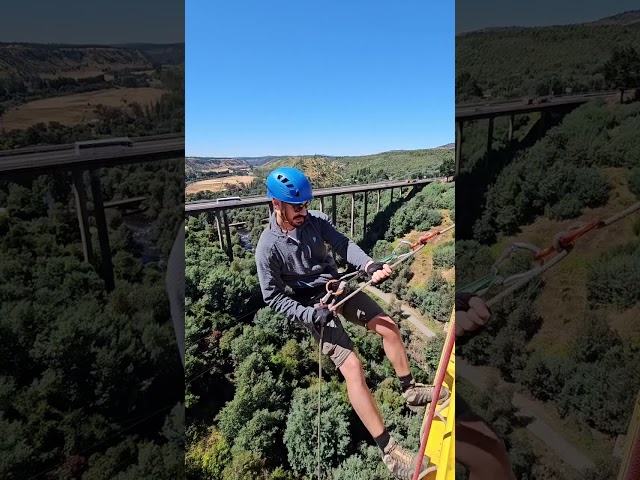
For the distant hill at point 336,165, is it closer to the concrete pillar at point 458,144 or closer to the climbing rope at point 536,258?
the concrete pillar at point 458,144

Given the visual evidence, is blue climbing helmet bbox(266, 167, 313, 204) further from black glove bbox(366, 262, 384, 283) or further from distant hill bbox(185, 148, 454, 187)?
black glove bbox(366, 262, 384, 283)

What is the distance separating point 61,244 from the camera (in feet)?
7.04

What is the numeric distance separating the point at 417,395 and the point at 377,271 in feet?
2.57

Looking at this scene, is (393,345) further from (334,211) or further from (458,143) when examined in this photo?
(458,143)

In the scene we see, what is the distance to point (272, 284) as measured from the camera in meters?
2.59

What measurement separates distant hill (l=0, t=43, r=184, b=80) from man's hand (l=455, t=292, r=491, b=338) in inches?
76.1

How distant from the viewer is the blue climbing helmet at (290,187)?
2.51 m

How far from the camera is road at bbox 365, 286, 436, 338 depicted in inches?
105

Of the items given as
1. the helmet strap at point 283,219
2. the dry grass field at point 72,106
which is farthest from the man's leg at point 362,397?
the dry grass field at point 72,106

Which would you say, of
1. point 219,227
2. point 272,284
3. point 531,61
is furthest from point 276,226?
point 531,61

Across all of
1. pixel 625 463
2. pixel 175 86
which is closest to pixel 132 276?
pixel 175 86

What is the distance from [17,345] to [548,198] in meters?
2.32

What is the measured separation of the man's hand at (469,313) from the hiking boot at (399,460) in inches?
42.0

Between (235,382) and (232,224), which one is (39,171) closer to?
(232,224)
